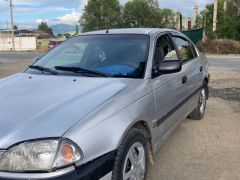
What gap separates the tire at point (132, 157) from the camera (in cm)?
302

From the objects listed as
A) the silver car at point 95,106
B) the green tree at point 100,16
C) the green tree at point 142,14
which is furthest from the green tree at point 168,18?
the silver car at point 95,106

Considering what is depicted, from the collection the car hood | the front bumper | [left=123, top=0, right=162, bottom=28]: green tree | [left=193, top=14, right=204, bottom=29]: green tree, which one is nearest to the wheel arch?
the car hood

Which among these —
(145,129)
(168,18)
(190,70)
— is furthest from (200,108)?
(168,18)

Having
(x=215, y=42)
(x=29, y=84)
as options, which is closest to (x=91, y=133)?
(x=29, y=84)

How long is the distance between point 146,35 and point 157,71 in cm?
63

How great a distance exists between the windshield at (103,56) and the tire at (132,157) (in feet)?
2.45

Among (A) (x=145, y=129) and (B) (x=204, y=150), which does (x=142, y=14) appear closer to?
(B) (x=204, y=150)

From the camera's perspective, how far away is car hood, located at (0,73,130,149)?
2643 millimetres

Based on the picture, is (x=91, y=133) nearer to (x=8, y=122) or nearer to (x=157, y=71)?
(x=8, y=122)

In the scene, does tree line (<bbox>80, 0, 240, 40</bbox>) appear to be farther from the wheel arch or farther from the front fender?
the front fender

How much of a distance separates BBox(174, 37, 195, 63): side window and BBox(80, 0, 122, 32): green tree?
4598 cm

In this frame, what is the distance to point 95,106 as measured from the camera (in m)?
3.00

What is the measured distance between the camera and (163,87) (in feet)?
13.4

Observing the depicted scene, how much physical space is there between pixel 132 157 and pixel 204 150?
1882 mm
